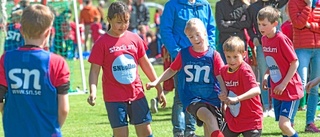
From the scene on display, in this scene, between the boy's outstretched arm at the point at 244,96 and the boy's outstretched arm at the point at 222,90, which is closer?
the boy's outstretched arm at the point at 244,96

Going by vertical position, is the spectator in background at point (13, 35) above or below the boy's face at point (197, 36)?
below

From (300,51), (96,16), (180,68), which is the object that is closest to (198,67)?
(180,68)

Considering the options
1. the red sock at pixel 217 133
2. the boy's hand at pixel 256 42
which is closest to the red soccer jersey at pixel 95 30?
the boy's hand at pixel 256 42

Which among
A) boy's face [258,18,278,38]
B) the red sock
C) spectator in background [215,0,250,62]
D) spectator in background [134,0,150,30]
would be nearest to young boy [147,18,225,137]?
the red sock

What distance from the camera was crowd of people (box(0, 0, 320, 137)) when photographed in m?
6.18

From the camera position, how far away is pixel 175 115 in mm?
10117

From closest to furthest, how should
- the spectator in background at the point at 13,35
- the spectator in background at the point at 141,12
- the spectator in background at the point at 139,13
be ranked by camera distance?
the spectator in background at the point at 13,35 → the spectator in background at the point at 139,13 → the spectator in background at the point at 141,12

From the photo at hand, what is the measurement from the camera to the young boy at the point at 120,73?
829 centimetres

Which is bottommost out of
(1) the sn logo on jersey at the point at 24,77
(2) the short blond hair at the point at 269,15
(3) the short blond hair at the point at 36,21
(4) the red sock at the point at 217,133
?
(4) the red sock at the point at 217,133

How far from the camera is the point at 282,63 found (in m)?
8.79

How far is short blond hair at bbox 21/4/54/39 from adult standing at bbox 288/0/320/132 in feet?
16.4

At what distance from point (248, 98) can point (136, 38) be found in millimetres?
1340

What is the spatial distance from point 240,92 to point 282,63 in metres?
0.98

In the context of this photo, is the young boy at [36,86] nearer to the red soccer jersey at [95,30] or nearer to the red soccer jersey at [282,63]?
the red soccer jersey at [282,63]
